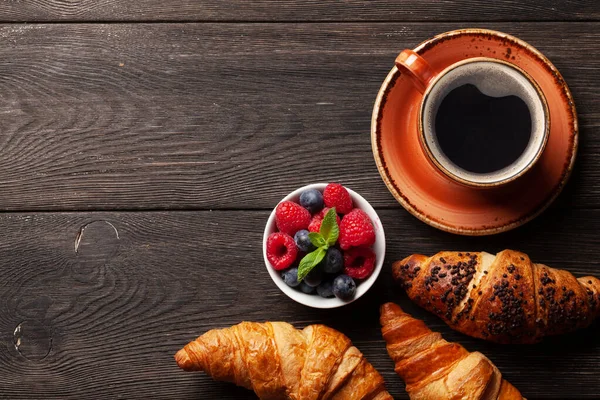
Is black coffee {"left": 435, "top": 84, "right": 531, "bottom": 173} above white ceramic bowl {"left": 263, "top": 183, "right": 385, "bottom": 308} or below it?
above

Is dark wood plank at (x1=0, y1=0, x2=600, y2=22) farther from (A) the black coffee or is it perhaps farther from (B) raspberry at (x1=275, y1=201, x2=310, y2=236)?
(B) raspberry at (x1=275, y1=201, x2=310, y2=236)

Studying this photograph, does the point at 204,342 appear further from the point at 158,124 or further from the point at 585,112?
the point at 585,112

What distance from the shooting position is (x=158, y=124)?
1.64 meters

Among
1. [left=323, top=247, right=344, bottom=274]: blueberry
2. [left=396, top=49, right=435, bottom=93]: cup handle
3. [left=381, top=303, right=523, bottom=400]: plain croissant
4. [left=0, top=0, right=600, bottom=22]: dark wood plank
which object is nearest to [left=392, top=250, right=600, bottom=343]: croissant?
[left=381, top=303, right=523, bottom=400]: plain croissant

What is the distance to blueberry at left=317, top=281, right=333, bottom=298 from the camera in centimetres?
147

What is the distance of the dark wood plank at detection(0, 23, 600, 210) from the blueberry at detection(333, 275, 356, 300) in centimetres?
26

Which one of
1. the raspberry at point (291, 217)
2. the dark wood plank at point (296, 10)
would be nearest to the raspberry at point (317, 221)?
the raspberry at point (291, 217)

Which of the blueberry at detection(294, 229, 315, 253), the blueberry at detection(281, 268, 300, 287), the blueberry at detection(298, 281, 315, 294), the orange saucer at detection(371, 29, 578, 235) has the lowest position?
the blueberry at detection(298, 281, 315, 294)

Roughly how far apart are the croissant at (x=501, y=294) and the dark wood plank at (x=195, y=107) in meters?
0.24

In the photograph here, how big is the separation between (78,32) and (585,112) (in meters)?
1.27

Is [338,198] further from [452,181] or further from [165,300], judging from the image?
[165,300]

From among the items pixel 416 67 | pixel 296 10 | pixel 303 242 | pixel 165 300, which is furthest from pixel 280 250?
pixel 296 10

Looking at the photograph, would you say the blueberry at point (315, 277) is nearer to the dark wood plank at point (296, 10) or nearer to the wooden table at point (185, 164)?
the wooden table at point (185, 164)

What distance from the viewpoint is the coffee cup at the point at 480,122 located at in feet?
4.59
